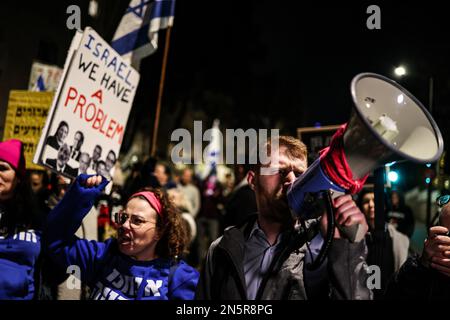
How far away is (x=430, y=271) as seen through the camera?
196 centimetres

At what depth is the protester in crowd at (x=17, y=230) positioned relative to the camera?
246 cm

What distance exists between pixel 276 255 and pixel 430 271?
2.25ft

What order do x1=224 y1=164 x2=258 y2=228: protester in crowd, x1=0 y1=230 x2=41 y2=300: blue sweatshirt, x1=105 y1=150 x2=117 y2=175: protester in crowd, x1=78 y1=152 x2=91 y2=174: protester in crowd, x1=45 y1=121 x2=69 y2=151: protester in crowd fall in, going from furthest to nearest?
x1=224 y1=164 x2=258 y2=228: protester in crowd → x1=105 y1=150 x2=117 y2=175: protester in crowd → x1=78 y1=152 x2=91 y2=174: protester in crowd → x1=45 y1=121 x2=69 y2=151: protester in crowd → x1=0 y1=230 x2=41 y2=300: blue sweatshirt

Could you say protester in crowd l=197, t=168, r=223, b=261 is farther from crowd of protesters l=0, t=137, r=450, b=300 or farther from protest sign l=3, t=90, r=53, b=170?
crowd of protesters l=0, t=137, r=450, b=300

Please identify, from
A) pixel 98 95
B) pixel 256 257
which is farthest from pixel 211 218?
pixel 256 257

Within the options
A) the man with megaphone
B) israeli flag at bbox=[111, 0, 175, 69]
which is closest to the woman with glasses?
the man with megaphone

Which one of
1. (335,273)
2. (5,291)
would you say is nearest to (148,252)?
(5,291)

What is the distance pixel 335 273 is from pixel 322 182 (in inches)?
13.0

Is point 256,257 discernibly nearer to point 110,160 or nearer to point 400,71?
point 110,160

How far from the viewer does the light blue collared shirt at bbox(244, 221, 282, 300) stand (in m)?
1.88

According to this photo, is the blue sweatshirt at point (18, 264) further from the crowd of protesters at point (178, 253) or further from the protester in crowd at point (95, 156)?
the protester in crowd at point (95, 156)

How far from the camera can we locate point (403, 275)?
2061mm
